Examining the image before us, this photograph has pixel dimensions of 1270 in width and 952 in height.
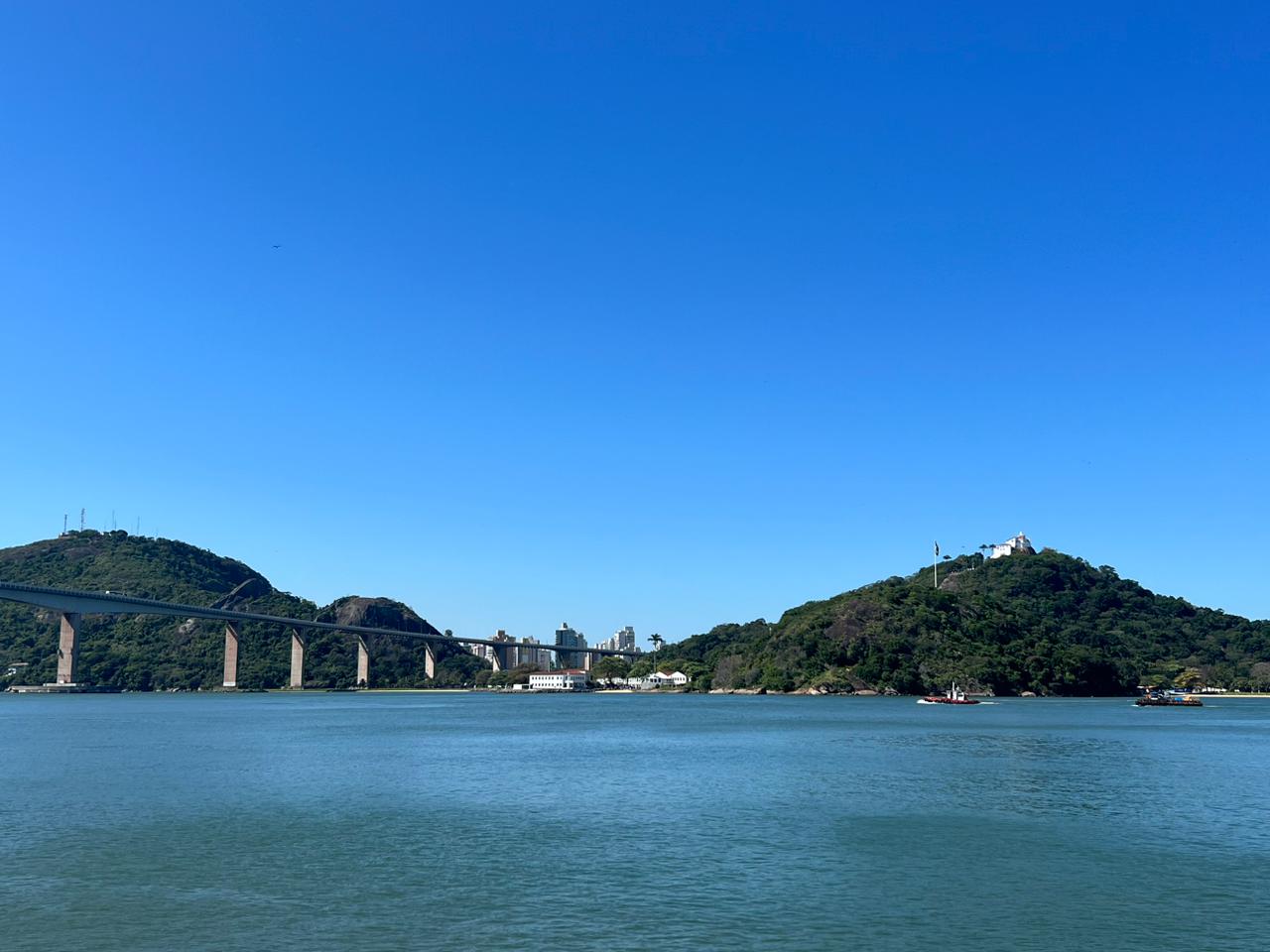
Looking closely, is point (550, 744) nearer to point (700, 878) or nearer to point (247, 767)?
point (247, 767)

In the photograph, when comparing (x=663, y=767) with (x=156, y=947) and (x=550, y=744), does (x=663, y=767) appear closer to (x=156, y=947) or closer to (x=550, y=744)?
(x=550, y=744)

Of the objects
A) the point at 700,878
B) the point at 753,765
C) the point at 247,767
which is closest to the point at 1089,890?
the point at 700,878

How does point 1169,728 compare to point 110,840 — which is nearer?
point 110,840

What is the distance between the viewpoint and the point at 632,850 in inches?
1393

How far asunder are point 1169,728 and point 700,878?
101m

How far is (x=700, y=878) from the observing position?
1195 inches

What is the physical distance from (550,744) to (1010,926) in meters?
64.7

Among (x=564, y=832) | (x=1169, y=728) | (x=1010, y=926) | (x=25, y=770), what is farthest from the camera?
(x=1169, y=728)

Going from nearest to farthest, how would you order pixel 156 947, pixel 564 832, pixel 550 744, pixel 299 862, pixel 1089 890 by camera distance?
pixel 156 947 < pixel 1089 890 < pixel 299 862 < pixel 564 832 < pixel 550 744

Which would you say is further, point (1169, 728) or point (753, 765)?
point (1169, 728)

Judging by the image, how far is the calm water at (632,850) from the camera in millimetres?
24969

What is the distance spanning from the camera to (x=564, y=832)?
3925 centimetres

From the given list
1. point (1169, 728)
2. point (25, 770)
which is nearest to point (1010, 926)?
point (25, 770)

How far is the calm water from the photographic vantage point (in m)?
25.0
